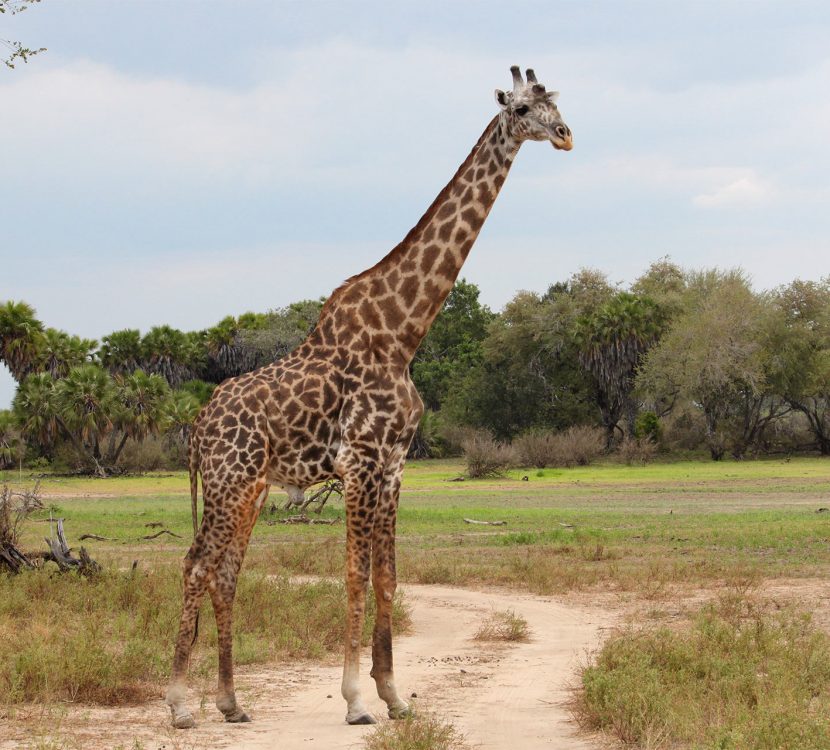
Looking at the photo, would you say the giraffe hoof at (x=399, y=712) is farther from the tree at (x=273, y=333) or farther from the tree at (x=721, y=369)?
the tree at (x=273, y=333)

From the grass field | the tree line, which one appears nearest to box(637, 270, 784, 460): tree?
the tree line

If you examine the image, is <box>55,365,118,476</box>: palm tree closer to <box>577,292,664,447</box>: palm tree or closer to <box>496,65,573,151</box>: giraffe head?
<box>577,292,664,447</box>: palm tree

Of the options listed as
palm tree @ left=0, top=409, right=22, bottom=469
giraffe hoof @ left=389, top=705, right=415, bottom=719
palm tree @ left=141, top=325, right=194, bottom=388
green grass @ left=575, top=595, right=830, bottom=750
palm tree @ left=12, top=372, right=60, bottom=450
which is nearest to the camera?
green grass @ left=575, top=595, right=830, bottom=750

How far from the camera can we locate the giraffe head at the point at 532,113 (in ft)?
29.0

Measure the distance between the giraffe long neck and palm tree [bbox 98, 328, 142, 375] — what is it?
61.0 meters

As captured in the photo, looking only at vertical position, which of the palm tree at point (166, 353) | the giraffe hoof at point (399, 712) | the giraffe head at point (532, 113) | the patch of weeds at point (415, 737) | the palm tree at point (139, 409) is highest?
the palm tree at point (166, 353)

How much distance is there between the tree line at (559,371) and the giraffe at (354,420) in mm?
44819

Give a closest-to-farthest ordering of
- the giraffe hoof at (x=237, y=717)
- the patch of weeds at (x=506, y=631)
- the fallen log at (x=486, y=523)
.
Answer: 1. the giraffe hoof at (x=237, y=717)
2. the patch of weeds at (x=506, y=631)
3. the fallen log at (x=486, y=523)

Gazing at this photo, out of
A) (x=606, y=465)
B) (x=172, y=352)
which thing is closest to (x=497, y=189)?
(x=606, y=465)

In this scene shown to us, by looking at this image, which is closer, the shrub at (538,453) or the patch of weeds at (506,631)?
the patch of weeds at (506,631)

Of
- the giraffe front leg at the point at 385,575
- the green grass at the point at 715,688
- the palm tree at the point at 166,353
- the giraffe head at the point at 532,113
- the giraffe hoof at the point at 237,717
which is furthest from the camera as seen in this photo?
the palm tree at the point at 166,353

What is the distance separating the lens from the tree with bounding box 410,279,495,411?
73375 mm

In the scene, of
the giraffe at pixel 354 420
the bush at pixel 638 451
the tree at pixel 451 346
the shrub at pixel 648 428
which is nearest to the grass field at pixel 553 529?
the giraffe at pixel 354 420

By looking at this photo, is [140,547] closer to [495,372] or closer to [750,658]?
[750,658]
